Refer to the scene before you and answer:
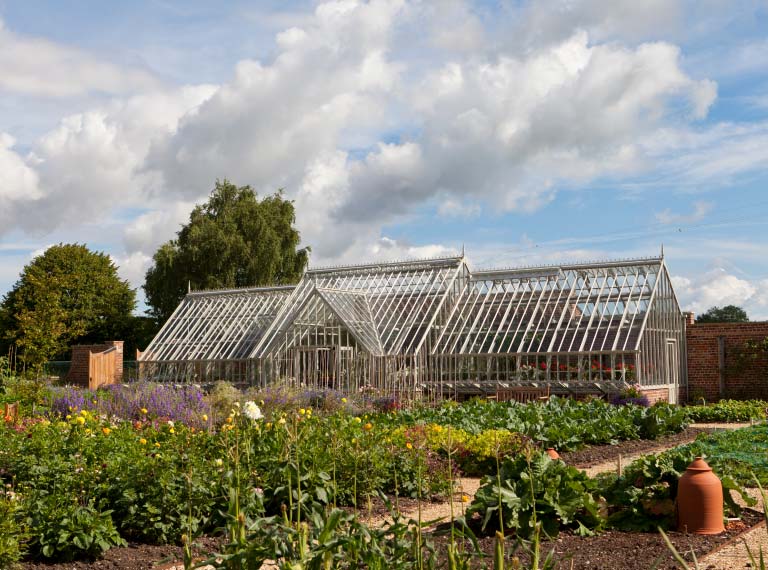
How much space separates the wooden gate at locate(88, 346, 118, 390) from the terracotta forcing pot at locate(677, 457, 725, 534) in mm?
27192

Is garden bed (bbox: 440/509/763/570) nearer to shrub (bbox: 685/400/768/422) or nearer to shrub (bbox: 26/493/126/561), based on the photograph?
shrub (bbox: 26/493/126/561)

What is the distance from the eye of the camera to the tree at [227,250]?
40281 mm

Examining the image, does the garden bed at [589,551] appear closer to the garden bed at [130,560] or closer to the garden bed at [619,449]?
the garden bed at [130,560]

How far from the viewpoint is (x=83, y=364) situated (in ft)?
104

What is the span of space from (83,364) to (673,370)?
21.8 m

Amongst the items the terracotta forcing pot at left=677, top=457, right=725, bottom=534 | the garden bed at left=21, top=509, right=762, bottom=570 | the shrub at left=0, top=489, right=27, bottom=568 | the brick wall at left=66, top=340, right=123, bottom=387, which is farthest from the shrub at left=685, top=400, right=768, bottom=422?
the brick wall at left=66, top=340, right=123, bottom=387

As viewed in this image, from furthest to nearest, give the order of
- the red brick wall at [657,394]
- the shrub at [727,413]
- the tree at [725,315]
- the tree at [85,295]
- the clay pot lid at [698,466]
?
the tree at [725,315] → the tree at [85,295] → the red brick wall at [657,394] → the shrub at [727,413] → the clay pot lid at [698,466]

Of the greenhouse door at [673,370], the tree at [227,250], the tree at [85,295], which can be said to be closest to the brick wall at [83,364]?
the tree at [85,295]

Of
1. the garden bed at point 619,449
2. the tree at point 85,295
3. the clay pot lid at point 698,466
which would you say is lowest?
the garden bed at point 619,449

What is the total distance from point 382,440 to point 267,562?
3362 millimetres

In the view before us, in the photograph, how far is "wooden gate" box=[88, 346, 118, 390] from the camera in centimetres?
3133

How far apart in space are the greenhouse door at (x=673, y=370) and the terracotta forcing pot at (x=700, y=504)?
1807cm

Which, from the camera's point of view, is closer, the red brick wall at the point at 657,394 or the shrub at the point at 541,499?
the shrub at the point at 541,499

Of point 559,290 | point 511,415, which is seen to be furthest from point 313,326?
point 511,415
